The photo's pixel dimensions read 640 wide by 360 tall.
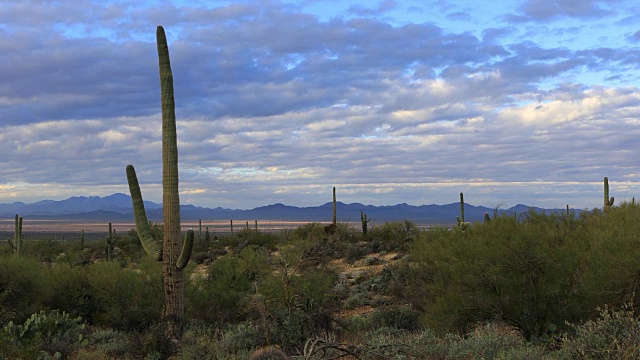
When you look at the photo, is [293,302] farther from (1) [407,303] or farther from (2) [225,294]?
(1) [407,303]

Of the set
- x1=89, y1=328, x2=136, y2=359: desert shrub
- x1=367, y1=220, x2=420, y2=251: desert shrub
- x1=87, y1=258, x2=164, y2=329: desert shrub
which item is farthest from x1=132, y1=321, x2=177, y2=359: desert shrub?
x1=367, y1=220, x2=420, y2=251: desert shrub

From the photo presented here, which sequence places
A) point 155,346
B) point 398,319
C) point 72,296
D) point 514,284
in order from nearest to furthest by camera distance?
1. point 155,346
2. point 514,284
3. point 398,319
4. point 72,296

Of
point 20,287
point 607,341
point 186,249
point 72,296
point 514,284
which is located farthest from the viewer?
point 72,296

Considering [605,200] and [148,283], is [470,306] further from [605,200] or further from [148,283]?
[605,200]

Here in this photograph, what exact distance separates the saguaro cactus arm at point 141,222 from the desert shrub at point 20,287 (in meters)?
3.85

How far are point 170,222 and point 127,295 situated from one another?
146 inches

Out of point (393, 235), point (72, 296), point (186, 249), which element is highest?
point (186, 249)

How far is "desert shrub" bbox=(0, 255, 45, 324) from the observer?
52.6ft

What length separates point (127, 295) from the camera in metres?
16.6

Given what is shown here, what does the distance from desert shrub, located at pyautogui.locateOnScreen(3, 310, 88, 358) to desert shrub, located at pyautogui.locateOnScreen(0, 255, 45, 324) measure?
227 cm

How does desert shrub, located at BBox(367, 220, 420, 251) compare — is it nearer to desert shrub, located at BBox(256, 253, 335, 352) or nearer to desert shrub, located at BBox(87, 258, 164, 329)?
desert shrub, located at BBox(87, 258, 164, 329)

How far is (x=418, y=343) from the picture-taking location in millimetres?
9508

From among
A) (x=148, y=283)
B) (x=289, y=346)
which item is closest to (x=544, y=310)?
(x=289, y=346)

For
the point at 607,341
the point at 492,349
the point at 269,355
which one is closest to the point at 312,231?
the point at 269,355
